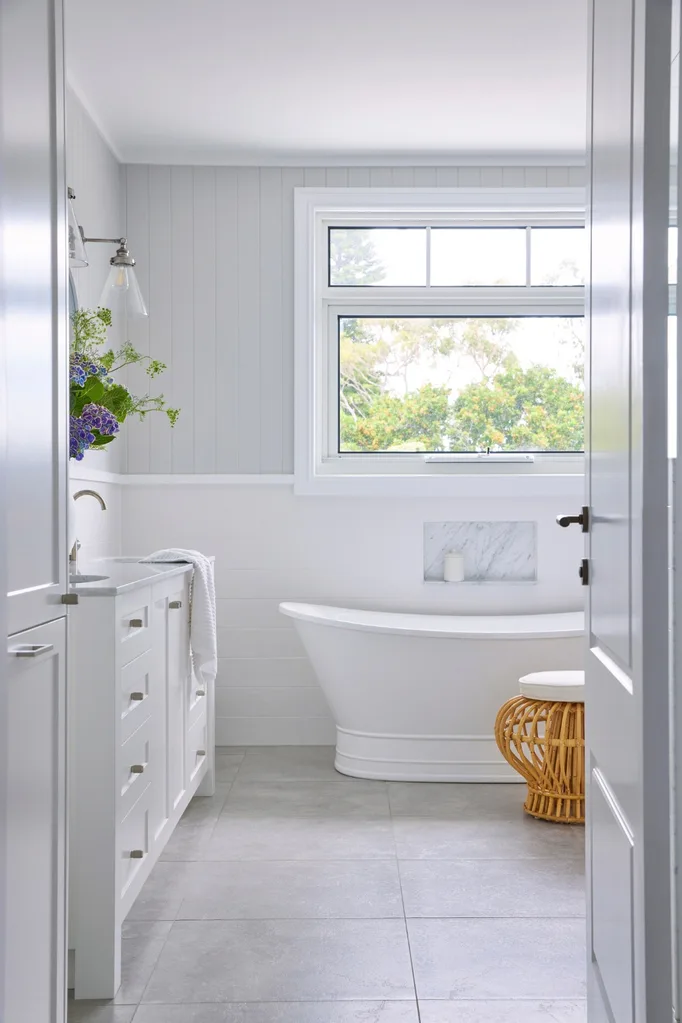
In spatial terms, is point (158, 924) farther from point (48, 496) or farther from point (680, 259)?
point (680, 259)

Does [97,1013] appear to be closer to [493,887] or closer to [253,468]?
[493,887]

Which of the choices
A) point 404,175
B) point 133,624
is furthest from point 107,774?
point 404,175

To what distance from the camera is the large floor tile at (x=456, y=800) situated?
3.69 m

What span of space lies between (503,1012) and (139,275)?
368 cm

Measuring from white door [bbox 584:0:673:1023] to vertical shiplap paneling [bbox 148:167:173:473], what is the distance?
10.5 ft

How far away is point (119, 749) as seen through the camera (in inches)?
92.6

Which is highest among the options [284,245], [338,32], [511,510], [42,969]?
[338,32]

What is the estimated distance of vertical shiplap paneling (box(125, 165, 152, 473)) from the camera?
4.74 metres

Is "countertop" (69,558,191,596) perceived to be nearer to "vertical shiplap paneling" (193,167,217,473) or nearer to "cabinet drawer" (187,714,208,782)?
"cabinet drawer" (187,714,208,782)

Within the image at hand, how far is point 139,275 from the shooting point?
15.6 feet

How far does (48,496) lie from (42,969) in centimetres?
82

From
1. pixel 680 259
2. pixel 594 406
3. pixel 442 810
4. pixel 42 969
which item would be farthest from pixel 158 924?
pixel 680 259

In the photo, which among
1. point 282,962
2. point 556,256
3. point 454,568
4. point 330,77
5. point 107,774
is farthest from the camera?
point 556,256

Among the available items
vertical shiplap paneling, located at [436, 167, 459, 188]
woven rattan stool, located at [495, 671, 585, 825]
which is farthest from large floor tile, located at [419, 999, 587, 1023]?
vertical shiplap paneling, located at [436, 167, 459, 188]
